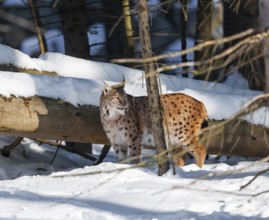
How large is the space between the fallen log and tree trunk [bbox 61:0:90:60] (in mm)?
2812

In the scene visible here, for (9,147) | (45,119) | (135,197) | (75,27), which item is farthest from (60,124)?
(75,27)

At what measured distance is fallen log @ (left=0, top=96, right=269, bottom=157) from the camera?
807 cm

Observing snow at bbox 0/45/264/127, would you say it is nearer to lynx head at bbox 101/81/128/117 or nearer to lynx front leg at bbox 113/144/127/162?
lynx head at bbox 101/81/128/117

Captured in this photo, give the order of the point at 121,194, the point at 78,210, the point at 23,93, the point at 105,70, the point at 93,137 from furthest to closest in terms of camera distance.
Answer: the point at 105,70 → the point at 93,137 → the point at 23,93 → the point at 121,194 → the point at 78,210

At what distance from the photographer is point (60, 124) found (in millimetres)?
8336

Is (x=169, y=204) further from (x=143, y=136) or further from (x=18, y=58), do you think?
(x=18, y=58)

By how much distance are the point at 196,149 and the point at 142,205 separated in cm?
293

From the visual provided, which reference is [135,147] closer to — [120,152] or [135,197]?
[120,152]

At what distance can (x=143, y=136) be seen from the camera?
9000mm

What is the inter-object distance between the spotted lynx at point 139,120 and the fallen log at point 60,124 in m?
0.18

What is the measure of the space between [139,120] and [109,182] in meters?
2.22

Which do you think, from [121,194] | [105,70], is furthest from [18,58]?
[121,194]

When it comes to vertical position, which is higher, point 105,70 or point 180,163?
point 105,70

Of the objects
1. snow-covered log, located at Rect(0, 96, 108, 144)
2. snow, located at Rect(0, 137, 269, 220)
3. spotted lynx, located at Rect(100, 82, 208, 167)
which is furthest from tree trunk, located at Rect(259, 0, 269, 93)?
spotted lynx, located at Rect(100, 82, 208, 167)
